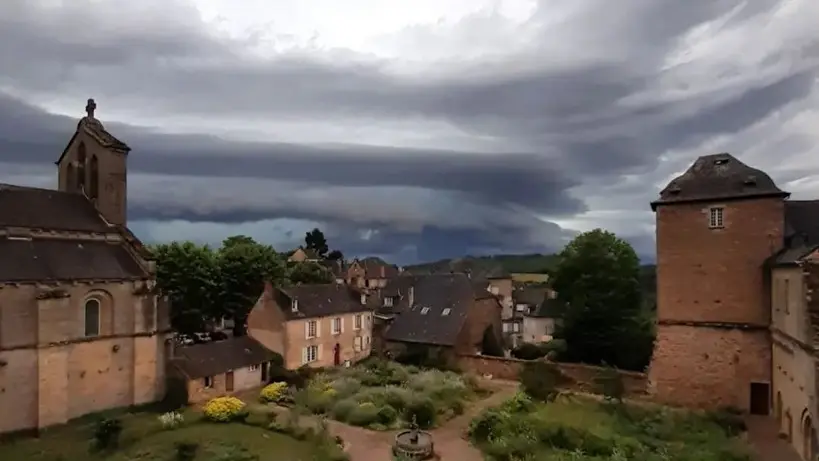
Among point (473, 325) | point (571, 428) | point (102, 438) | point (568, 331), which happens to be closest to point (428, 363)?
point (473, 325)

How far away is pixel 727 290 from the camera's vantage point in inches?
1012

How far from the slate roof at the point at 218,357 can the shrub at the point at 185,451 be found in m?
9.25

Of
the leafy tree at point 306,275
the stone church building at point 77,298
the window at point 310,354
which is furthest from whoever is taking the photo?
the leafy tree at point 306,275

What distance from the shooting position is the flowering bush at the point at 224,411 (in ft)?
84.5

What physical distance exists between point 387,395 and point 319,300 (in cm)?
1294

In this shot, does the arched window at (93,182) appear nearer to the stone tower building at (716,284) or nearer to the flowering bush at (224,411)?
the flowering bush at (224,411)

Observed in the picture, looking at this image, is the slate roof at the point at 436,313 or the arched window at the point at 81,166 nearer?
the arched window at the point at 81,166

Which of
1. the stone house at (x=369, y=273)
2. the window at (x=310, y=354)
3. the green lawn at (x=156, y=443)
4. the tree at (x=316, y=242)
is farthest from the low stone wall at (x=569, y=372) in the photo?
the tree at (x=316, y=242)

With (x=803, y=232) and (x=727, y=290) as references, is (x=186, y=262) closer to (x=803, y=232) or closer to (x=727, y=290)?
(x=727, y=290)

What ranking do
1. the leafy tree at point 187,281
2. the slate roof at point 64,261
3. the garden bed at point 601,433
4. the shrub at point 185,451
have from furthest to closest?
the leafy tree at point 187,281
the slate roof at point 64,261
the shrub at point 185,451
the garden bed at point 601,433

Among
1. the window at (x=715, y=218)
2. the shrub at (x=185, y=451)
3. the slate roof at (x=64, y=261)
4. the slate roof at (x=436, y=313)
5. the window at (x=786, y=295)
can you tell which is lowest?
the shrub at (x=185, y=451)

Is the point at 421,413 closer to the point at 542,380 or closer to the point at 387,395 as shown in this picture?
the point at 387,395

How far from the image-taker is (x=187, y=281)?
44031mm

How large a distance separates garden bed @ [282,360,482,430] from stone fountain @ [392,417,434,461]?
3.25 metres
